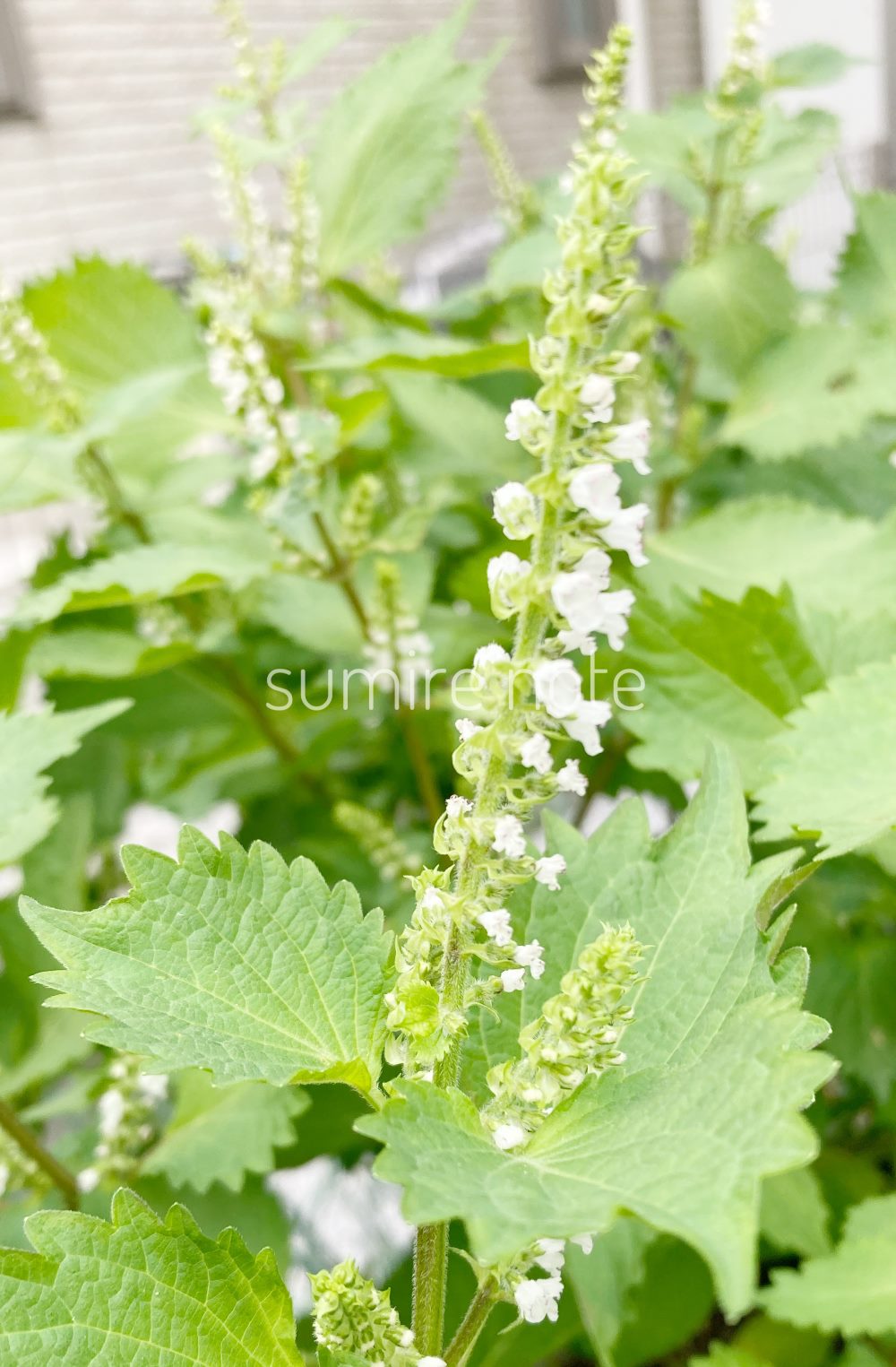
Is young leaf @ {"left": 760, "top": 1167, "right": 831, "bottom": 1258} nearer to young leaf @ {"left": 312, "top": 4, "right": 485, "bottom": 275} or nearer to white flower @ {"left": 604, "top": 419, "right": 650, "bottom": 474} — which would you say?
white flower @ {"left": 604, "top": 419, "right": 650, "bottom": 474}

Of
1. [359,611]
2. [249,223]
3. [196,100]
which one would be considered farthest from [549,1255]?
[196,100]

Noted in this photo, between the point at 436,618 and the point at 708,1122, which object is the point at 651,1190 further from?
the point at 436,618

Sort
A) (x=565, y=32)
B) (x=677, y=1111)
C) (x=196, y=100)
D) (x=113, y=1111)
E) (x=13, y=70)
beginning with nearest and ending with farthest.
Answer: (x=677, y=1111) < (x=113, y=1111) < (x=13, y=70) < (x=196, y=100) < (x=565, y=32)

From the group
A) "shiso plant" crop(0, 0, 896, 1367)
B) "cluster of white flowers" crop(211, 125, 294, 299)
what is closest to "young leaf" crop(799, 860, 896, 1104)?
"shiso plant" crop(0, 0, 896, 1367)

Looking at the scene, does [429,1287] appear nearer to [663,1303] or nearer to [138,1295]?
[138,1295]

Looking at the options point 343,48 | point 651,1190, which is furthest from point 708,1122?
point 343,48

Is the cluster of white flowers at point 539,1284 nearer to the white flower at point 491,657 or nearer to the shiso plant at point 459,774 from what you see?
the shiso plant at point 459,774

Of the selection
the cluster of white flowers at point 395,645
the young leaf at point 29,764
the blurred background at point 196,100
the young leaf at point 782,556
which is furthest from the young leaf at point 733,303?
the blurred background at point 196,100
